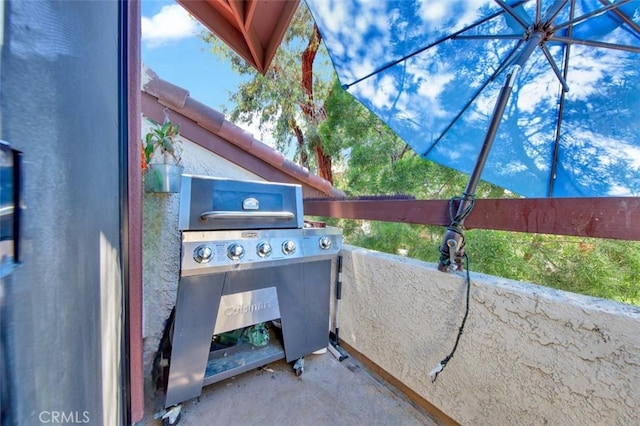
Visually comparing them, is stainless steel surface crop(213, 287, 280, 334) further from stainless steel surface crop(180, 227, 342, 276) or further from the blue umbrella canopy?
the blue umbrella canopy

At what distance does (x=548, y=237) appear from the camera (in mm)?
2674

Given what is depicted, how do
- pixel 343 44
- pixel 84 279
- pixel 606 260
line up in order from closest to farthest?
pixel 84 279 < pixel 606 260 < pixel 343 44

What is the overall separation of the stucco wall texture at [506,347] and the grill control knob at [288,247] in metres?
0.75

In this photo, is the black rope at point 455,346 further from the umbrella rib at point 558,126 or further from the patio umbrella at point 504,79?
the umbrella rib at point 558,126

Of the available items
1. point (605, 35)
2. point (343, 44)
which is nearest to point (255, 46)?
point (343, 44)

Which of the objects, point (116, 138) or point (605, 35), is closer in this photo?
point (116, 138)

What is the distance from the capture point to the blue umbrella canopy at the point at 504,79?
2076 millimetres

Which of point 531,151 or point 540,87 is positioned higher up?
point 540,87

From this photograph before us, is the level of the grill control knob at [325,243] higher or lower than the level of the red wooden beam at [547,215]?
lower

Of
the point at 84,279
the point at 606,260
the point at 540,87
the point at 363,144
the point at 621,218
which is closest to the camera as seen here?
the point at 84,279

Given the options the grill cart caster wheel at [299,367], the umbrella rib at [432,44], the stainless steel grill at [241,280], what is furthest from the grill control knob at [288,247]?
the umbrella rib at [432,44]

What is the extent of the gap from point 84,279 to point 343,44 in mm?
3025

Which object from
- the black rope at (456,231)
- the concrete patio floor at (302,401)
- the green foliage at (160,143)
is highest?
the green foliage at (160,143)

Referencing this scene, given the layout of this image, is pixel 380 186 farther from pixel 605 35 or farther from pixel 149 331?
pixel 149 331
